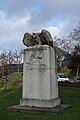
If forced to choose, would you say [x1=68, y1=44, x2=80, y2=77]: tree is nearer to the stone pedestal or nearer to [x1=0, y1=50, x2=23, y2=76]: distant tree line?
[x1=0, y1=50, x2=23, y2=76]: distant tree line

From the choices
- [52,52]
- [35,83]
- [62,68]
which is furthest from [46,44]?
[62,68]

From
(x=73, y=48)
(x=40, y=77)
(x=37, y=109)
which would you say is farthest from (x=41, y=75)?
(x=73, y=48)

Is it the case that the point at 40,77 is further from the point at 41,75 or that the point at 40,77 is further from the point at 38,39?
the point at 38,39

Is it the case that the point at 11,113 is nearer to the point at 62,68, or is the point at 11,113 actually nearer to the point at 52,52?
the point at 52,52

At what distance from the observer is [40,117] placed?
30.1ft

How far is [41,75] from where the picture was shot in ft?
34.5

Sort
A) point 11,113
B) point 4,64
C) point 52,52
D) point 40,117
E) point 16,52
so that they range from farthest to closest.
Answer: point 16,52 < point 4,64 < point 52,52 < point 11,113 < point 40,117

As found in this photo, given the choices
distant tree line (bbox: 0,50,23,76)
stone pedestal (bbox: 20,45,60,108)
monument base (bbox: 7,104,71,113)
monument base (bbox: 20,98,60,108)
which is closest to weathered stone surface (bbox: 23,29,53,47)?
stone pedestal (bbox: 20,45,60,108)

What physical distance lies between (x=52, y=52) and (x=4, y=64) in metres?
40.8

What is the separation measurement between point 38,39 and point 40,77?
5.65 feet

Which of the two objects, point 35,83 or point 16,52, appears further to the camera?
point 16,52

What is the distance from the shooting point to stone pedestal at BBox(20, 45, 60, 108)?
1039 cm

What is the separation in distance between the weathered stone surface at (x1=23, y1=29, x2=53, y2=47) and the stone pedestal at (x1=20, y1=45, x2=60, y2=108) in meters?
0.38

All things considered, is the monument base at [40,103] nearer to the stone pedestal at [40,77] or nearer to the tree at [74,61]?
the stone pedestal at [40,77]
